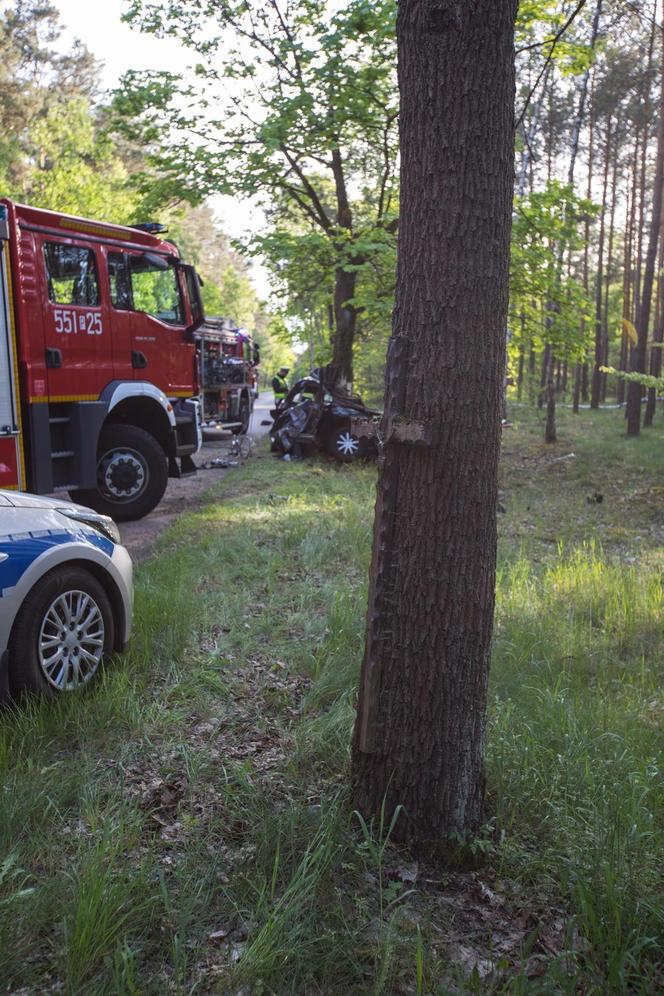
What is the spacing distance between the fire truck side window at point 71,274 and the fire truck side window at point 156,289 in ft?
2.28

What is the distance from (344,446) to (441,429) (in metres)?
13.2

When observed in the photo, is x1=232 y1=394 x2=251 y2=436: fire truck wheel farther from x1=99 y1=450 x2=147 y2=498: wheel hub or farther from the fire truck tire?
x1=99 y1=450 x2=147 y2=498: wheel hub

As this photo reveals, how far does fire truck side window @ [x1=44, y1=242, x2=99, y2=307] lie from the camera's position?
339 inches

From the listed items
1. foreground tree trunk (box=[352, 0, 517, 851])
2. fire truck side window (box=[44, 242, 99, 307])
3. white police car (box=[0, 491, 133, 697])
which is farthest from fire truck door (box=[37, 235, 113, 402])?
foreground tree trunk (box=[352, 0, 517, 851])

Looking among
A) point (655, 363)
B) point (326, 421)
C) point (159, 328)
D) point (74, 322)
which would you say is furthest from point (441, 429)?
point (655, 363)

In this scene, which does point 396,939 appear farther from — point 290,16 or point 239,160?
point 290,16

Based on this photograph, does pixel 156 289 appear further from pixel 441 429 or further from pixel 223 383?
pixel 223 383

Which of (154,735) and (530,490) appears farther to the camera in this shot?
(530,490)

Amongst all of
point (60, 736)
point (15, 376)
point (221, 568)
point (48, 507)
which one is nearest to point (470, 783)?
point (60, 736)

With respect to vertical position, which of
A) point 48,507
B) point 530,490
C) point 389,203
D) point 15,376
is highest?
point 389,203

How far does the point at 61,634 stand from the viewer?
422 cm

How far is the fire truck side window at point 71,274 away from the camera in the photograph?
862 centimetres

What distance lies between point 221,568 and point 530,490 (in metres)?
8.17

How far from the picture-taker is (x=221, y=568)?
7.35 meters
